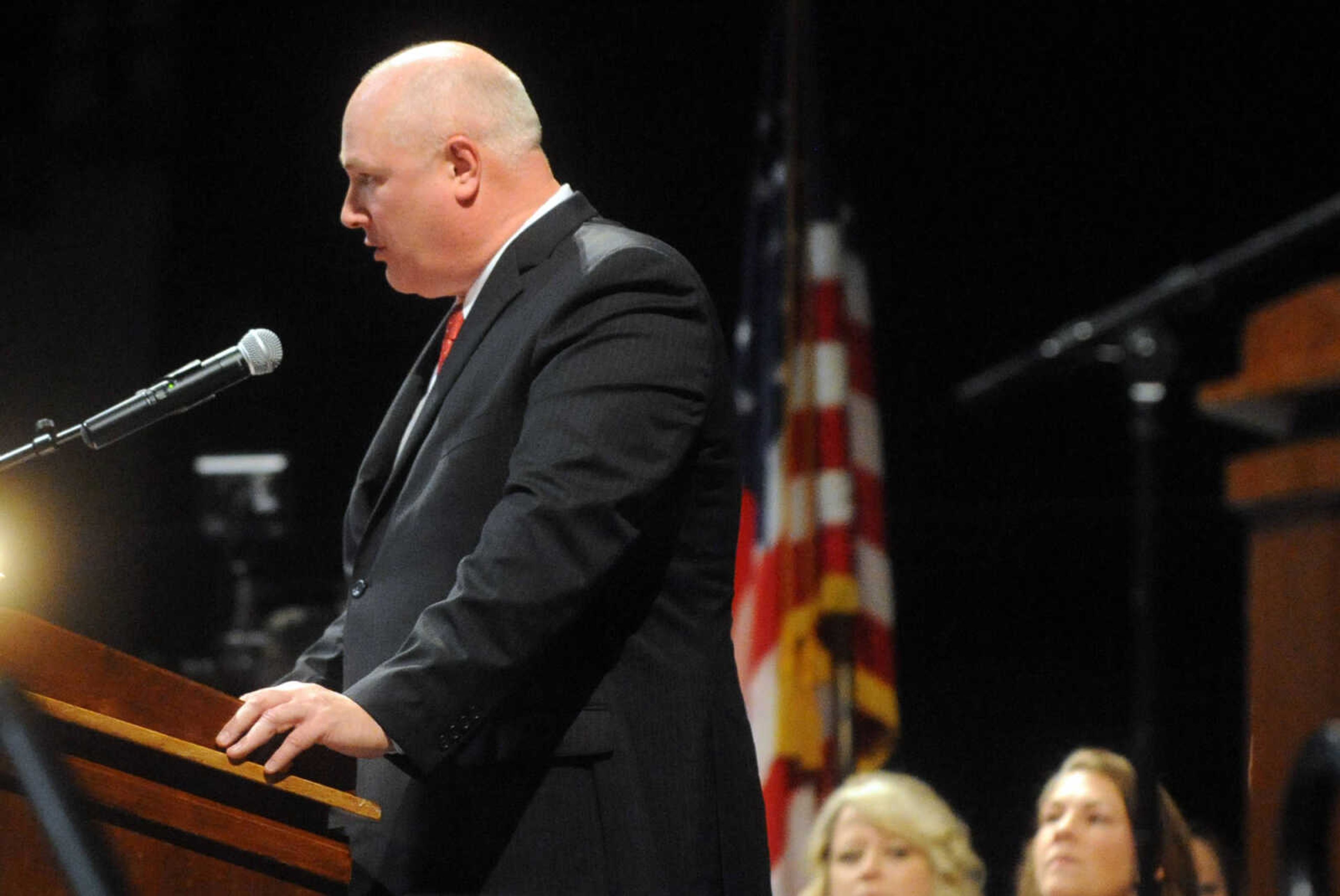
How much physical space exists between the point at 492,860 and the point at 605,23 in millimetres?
4356

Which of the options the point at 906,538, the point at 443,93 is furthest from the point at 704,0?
the point at 443,93

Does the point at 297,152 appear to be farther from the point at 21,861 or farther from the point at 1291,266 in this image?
the point at 21,861

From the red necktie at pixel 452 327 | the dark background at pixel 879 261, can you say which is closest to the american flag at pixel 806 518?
the dark background at pixel 879 261

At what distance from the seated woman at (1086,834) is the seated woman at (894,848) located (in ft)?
0.57

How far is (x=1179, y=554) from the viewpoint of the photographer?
5.81 meters

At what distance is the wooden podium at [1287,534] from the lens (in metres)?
1.21

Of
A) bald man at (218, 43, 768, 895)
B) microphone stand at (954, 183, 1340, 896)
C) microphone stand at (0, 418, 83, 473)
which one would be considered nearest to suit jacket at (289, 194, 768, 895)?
bald man at (218, 43, 768, 895)

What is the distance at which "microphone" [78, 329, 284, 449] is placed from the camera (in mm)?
1879

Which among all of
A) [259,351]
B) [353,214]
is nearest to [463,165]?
[353,214]

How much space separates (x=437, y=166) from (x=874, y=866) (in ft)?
7.51

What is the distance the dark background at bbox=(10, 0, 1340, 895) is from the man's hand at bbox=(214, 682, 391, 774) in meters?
3.79

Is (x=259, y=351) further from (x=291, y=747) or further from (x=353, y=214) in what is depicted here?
(x=291, y=747)

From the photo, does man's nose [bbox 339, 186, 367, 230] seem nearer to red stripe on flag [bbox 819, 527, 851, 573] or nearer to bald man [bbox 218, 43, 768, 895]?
bald man [bbox 218, 43, 768, 895]

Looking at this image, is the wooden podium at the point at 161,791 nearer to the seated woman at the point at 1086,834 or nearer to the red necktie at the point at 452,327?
the red necktie at the point at 452,327
